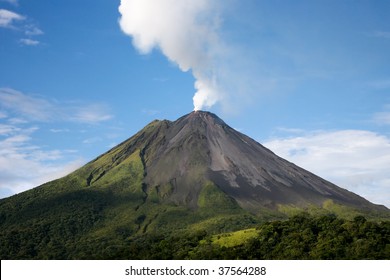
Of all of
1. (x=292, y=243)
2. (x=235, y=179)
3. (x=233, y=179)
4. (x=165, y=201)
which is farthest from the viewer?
(x=235, y=179)

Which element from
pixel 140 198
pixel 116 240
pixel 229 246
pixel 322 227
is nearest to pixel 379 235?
pixel 322 227

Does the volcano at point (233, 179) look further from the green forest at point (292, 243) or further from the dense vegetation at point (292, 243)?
the green forest at point (292, 243)

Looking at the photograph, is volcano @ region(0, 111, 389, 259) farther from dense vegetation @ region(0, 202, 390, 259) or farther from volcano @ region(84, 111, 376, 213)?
dense vegetation @ region(0, 202, 390, 259)

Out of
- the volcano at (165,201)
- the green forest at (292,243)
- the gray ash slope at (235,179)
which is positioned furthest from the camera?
the gray ash slope at (235,179)

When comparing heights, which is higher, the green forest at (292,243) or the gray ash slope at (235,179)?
the gray ash slope at (235,179)

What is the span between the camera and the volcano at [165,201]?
445 feet

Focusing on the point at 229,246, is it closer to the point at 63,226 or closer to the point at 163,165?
the point at 63,226

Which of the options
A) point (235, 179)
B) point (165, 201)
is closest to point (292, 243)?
point (165, 201)

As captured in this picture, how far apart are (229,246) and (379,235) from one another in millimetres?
17834

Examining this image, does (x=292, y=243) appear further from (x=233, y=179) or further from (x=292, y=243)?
(x=233, y=179)

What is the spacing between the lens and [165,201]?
166m

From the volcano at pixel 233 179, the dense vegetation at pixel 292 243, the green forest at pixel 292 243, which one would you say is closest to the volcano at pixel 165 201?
the volcano at pixel 233 179

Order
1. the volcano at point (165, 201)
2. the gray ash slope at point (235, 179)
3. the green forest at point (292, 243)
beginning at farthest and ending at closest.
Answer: the gray ash slope at point (235, 179) < the volcano at point (165, 201) < the green forest at point (292, 243)

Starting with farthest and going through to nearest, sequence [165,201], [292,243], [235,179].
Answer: [235,179]
[165,201]
[292,243]
